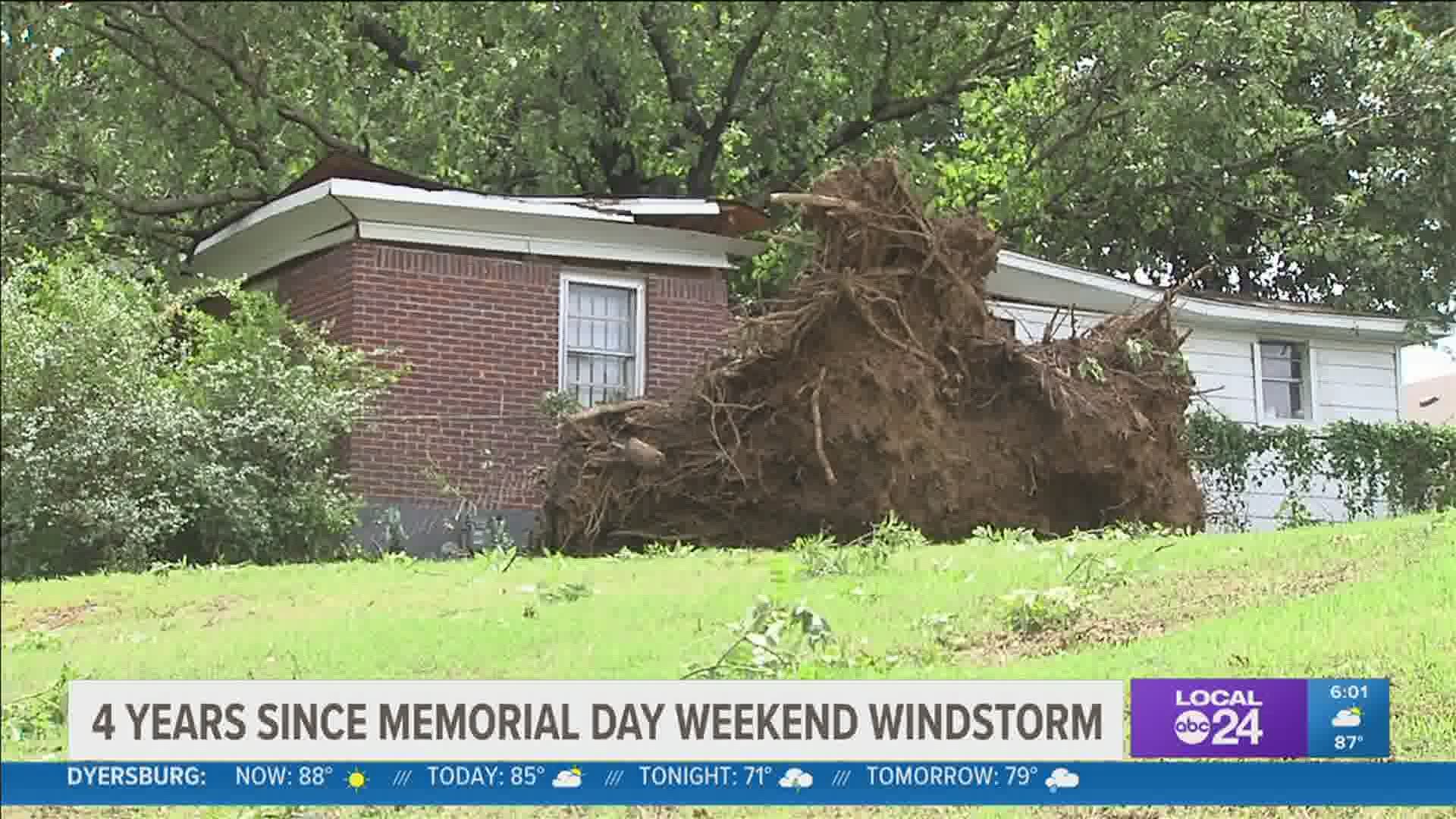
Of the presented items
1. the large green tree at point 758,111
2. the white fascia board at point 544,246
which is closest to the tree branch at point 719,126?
the large green tree at point 758,111

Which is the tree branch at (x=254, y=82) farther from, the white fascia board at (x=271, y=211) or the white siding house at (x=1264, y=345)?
the white siding house at (x=1264, y=345)

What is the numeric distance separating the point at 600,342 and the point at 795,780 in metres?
7.46

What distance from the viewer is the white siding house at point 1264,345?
1287 cm

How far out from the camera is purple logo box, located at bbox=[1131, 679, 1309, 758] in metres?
4.78

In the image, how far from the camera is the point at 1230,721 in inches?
189

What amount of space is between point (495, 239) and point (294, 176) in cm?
323

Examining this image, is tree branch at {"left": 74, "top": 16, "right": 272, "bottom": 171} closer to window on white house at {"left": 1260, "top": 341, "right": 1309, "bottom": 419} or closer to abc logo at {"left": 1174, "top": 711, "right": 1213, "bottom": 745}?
window on white house at {"left": 1260, "top": 341, "right": 1309, "bottom": 419}

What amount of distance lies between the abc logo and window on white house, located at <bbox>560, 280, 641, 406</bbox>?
281 inches

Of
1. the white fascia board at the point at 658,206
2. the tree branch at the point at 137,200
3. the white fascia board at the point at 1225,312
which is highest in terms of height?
the tree branch at the point at 137,200

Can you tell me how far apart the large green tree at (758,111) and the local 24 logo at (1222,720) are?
817 centimetres

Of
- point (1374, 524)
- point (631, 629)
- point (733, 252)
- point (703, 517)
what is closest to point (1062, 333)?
point (733, 252)

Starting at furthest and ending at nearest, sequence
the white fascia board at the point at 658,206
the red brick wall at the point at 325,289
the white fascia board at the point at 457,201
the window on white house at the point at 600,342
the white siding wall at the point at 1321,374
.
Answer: the white siding wall at the point at 1321,374 < the window on white house at the point at 600,342 < the white fascia board at the point at 658,206 < the red brick wall at the point at 325,289 < the white fascia board at the point at 457,201

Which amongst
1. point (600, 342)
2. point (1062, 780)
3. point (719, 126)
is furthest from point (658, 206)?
point (1062, 780)

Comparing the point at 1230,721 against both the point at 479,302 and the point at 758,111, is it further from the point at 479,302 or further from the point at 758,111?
the point at 758,111
